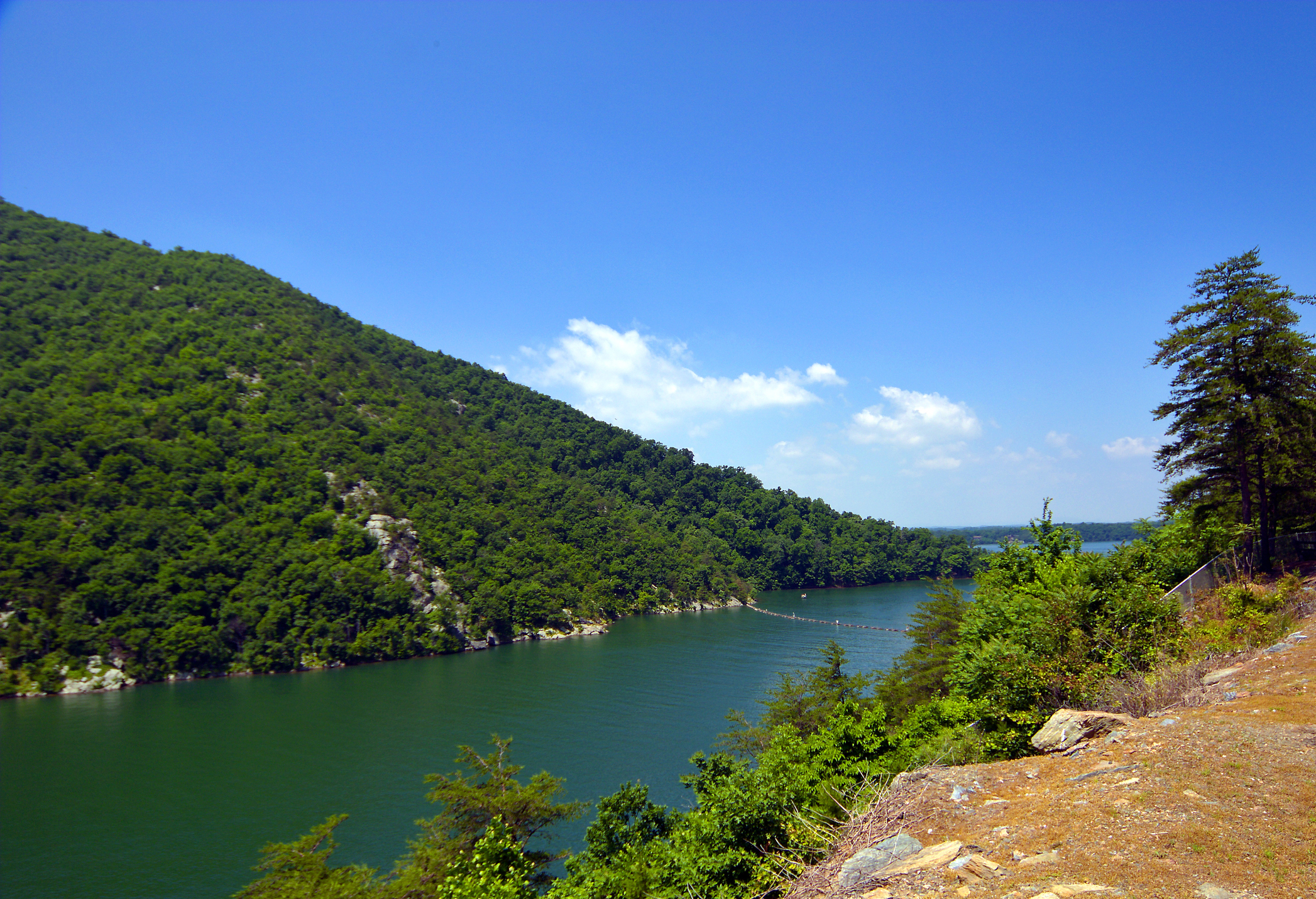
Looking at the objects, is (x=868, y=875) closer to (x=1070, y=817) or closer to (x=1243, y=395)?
(x=1070, y=817)

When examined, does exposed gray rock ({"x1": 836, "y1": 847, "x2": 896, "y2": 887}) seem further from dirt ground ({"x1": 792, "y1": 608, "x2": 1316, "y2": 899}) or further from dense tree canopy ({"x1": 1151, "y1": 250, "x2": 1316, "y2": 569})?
dense tree canopy ({"x1": 1151, "y1": 250, "x2": 1316, "y2": 569})

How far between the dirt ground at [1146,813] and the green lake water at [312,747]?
24.4 metres

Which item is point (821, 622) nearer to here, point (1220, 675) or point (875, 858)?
point (1220, 675)

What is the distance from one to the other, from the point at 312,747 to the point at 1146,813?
44775 mm

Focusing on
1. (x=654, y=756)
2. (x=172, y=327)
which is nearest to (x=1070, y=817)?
(x=654, y=756)

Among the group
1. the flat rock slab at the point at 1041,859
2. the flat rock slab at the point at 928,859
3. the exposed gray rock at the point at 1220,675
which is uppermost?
the exposed gray rock at the point at 1220,675

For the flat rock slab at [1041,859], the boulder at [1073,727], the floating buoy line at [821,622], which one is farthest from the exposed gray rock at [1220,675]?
the floating buoy line at [821,622]

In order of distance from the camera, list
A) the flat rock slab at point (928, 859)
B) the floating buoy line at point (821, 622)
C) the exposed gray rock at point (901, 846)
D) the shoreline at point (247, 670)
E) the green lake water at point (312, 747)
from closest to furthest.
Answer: the flat rock slab at point (928, 859) < the exposed gray rock at point (901, 846) < the green lake water at point (312, 747) < the shoreline at point (247, 670) < the floating buoy line at point (821, 622)

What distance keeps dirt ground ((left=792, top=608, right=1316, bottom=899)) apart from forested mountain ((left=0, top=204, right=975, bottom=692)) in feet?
223

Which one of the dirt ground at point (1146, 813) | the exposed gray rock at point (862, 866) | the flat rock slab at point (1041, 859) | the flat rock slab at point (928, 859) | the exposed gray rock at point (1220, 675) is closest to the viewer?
the dirt ground at point (1146, 813)

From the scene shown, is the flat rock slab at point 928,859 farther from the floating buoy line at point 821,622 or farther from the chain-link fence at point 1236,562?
Result: the floating buoy line at point 821,622

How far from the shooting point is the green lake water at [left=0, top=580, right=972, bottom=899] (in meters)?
26.7

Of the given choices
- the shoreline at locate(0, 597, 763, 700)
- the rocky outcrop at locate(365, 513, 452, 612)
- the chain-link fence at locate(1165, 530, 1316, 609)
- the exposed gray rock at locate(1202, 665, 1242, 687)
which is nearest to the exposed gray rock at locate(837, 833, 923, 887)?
the exposed gray rock at locate(1202, 665, 1242, 687)

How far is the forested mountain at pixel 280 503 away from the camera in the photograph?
2361 inches
